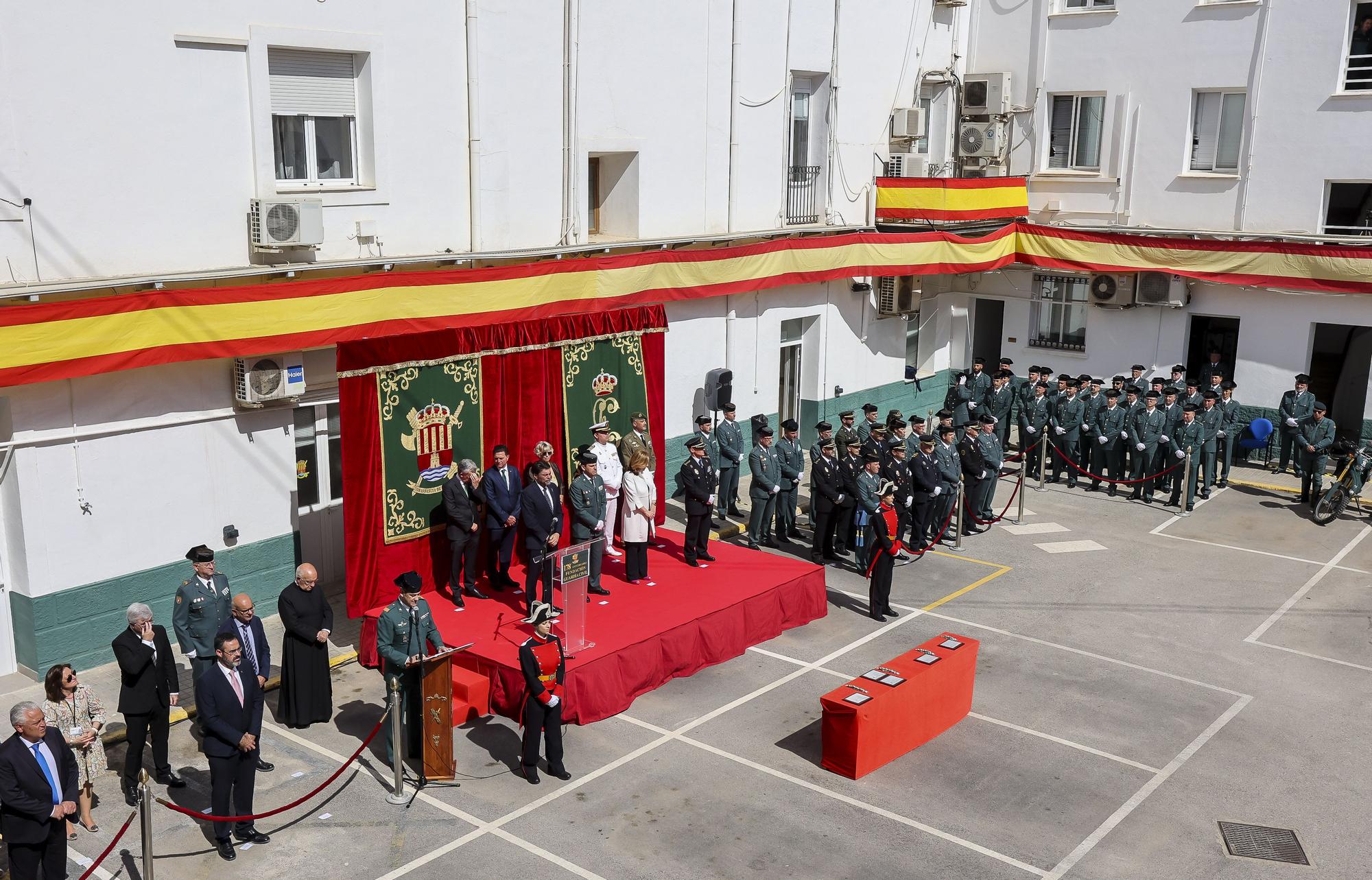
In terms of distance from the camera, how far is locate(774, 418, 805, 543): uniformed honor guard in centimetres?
1822

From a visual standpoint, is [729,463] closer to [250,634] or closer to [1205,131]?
[250,634]

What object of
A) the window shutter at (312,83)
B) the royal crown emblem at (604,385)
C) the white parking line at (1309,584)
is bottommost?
the white parking line at (1309,584)

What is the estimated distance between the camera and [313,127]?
579 inches

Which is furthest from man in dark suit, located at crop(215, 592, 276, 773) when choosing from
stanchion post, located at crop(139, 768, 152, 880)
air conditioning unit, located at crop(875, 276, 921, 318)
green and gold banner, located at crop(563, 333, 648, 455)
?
air conditioning unit, located at crop(875, 276, 921, 318)

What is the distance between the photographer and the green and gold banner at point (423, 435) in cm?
1462

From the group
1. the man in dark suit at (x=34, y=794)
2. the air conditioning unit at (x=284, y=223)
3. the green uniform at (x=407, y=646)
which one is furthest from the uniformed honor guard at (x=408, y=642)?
the air conditioning unit at (x=284, y=223)

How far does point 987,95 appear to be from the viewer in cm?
2581

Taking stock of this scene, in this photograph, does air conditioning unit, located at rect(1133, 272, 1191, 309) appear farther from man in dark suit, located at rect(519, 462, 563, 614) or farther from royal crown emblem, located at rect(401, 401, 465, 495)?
royal crown emblem, located at rect(401, 401, 465, 495)

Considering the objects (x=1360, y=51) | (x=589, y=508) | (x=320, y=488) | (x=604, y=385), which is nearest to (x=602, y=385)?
(x=604, y=385)

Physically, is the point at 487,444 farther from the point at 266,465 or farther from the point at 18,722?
the point at 18,722

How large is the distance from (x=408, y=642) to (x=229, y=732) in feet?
6.33

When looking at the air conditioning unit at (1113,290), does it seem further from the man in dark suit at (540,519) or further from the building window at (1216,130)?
the man in dark suit at (540,519)

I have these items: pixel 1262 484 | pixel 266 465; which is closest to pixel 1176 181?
pixel 1262 484

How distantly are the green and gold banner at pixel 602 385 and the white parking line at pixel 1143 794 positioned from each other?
8.31 m
